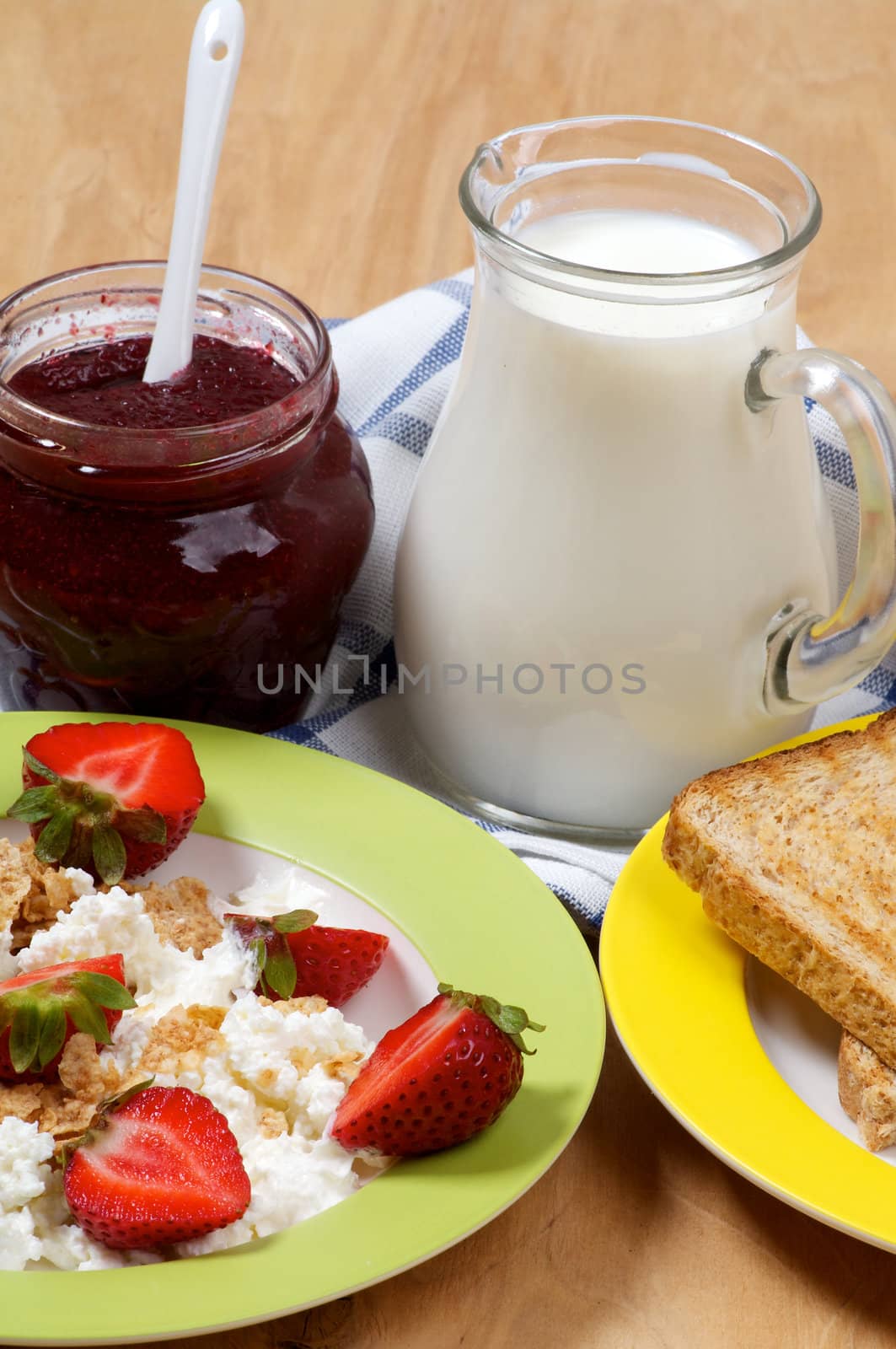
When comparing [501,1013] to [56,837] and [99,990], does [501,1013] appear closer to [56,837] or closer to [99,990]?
[99,990]

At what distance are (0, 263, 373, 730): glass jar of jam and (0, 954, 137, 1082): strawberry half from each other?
41 centimetres

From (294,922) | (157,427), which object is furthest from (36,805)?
(157,427)

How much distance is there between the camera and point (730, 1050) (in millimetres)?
1102

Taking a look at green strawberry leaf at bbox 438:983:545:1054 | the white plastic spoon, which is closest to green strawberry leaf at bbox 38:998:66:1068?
green strawberry leaf at bbox 438:983:545:1054

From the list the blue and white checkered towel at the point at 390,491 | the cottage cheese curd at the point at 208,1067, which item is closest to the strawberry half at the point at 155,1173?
the cottage cheese curd at the point at 208,1067

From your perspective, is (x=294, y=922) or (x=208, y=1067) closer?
(x=208, y=1067)

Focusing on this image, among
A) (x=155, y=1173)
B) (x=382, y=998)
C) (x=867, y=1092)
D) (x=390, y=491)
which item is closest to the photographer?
(x=155, y=1173)

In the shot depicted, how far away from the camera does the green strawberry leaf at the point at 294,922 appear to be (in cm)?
112

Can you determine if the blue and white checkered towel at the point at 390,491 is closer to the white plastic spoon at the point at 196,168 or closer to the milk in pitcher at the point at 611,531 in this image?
the milk in pitcher at the point at 611,531

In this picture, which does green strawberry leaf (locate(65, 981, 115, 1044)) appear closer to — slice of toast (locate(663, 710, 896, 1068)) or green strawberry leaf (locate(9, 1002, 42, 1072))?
green strawberry leaf (locate(9, 1002, 42, 1072))

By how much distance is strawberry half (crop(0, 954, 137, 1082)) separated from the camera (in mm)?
991

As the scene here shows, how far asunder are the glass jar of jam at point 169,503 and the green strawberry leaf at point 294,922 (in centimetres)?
32

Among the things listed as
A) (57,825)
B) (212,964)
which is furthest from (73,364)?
(212,964)

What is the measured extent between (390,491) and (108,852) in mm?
607
